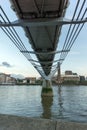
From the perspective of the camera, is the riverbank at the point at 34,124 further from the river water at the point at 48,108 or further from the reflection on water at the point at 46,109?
the reflection on water at the point at 46,109

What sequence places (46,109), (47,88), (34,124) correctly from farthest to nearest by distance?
1. (47,88)
2. (46,109)
3. (34,124)

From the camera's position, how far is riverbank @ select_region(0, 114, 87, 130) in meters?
6.97

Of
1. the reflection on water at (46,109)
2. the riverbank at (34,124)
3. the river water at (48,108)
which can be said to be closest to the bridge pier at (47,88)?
the reflection on water at (46,109)

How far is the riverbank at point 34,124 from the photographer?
22.9ft

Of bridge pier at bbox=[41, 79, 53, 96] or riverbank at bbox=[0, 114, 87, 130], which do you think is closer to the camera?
riverbank at bbox=[0, 114, 87, 130]

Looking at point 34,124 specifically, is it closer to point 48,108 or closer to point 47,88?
point 48,108

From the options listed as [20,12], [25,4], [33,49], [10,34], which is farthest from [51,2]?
[33,49]

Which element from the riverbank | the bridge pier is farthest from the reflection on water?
the riverbank

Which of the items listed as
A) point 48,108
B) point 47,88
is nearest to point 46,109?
point 48,108

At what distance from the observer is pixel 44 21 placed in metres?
12.4

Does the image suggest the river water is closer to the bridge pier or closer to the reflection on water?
the reflection on water

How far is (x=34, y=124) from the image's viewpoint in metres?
7.28

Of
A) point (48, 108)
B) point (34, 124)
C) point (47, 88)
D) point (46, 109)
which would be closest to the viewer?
point (34, 124)

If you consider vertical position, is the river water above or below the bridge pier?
below
